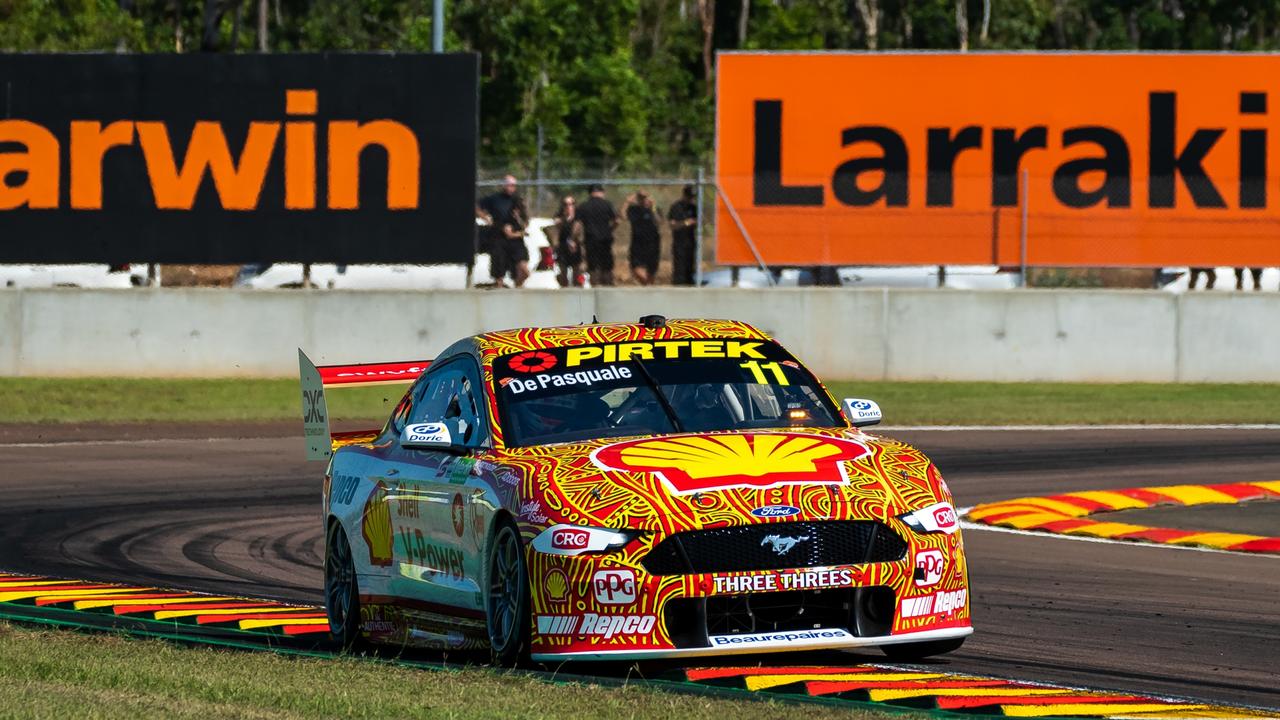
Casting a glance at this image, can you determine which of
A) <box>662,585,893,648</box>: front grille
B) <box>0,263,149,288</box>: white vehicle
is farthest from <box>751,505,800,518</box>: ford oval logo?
<box>0,263,149,288</box>: white vehicle

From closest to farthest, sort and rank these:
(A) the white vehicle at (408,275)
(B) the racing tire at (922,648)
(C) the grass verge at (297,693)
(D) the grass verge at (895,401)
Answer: (C) the grass verge at (297,693), (B) the racing tire at (922,648), (D) the grass verge at (895,401), (A) the white vehicle at (408,275)

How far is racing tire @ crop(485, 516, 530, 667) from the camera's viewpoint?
26.4 ft

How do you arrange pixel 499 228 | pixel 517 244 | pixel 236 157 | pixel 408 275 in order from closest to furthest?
pixel 517 244 → pixel 499 228 → pixel 236 157 → pixel 408 275

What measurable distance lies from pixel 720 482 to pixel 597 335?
1688 mm

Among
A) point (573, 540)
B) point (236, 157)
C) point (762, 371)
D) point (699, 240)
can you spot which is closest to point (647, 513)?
point (573, 540)

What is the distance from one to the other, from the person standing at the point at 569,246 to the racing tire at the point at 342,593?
18.0 metres

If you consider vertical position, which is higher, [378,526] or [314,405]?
[314,405]

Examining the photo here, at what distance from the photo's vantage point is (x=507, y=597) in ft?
27.1

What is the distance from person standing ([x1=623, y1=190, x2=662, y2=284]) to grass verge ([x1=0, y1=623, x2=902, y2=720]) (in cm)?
1934

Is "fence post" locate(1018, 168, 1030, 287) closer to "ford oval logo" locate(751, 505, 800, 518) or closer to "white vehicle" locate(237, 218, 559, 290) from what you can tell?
"white vehicle" locate(237, 218, 559, 290)

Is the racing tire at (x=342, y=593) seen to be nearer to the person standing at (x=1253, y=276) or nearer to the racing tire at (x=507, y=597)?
the racing tire at (x=507, y=597)

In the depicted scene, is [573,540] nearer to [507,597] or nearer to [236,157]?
[507,597]

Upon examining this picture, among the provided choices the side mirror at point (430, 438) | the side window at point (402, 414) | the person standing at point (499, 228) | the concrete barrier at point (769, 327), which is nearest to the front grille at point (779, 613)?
the side mirror at point (430, 438)

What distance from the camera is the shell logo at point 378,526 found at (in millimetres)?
9555
